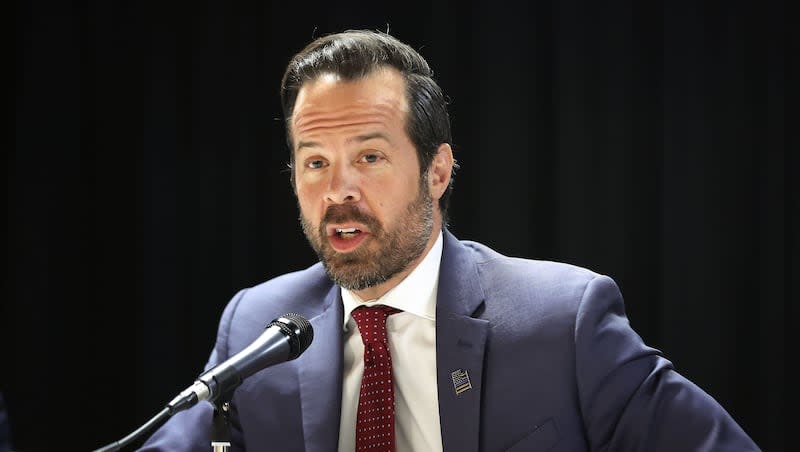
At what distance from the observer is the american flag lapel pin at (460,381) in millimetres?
2002

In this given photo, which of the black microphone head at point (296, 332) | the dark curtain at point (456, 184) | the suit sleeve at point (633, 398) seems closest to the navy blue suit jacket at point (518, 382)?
the suit sleeve at point (633, 398)

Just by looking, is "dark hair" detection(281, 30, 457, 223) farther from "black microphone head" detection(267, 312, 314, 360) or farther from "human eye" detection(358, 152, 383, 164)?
"black microphone head" detection(267, 312, 314, 360)

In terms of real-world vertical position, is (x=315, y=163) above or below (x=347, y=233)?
above

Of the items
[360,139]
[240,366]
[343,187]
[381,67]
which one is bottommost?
[240,366]

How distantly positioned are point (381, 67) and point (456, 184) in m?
0.84

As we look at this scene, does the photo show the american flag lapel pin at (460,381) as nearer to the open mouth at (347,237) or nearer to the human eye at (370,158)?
the open mouth at (347,237)

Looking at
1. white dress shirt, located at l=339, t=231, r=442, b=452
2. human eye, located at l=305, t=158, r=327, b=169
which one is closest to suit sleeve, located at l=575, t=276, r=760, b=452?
white dress shirt, located at l=339, t=231, r=442, b=452

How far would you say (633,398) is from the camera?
6.20 ft

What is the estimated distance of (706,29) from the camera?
8.73 ft

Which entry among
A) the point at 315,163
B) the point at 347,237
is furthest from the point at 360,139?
the point at 347,237

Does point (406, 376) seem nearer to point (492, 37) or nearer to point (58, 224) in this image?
point (492, 37)

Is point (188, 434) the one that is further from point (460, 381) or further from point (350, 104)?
point (350, 104)

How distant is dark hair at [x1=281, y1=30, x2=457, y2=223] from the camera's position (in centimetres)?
217

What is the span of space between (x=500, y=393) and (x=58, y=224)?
2.01m
